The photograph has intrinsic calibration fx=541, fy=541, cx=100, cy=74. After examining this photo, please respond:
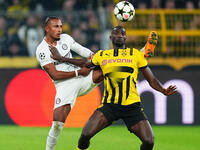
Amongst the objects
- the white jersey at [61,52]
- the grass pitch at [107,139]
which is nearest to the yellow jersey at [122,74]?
the white jersey at [61,52]

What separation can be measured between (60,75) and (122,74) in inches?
44.1

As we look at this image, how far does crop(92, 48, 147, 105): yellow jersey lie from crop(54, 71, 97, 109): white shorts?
849mm

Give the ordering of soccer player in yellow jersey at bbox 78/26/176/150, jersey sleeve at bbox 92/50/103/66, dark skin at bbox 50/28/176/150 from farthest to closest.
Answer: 1. jersey sleeve at bbox 92/50/103/66
2. soccer player in yellow jersey at bbox 78/26/176/150
3. dark skin at bbox 50/28/176/150

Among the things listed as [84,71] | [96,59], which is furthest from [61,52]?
[96,59]

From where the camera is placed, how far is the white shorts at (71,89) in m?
7.88

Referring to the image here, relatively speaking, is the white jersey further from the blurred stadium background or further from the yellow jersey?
the blurred stadium background

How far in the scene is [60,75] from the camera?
7.84m

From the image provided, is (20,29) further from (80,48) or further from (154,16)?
(80,48)

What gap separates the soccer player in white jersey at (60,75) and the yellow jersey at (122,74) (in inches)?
28.4

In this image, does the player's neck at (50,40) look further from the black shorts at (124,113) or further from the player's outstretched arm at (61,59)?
the black shorts at (124,113)

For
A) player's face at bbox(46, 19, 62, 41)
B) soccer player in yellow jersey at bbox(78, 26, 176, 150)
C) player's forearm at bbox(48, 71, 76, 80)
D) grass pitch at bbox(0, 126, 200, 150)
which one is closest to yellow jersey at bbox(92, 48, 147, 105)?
soccer player in yellow jersey at bbox(78, 26, 176, 150)

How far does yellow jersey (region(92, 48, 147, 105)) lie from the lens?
23.4 ft

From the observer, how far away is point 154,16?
1341 cm

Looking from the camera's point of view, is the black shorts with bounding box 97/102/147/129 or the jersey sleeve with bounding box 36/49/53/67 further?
the jersey sleeve with bounding box 36/49/53/67
